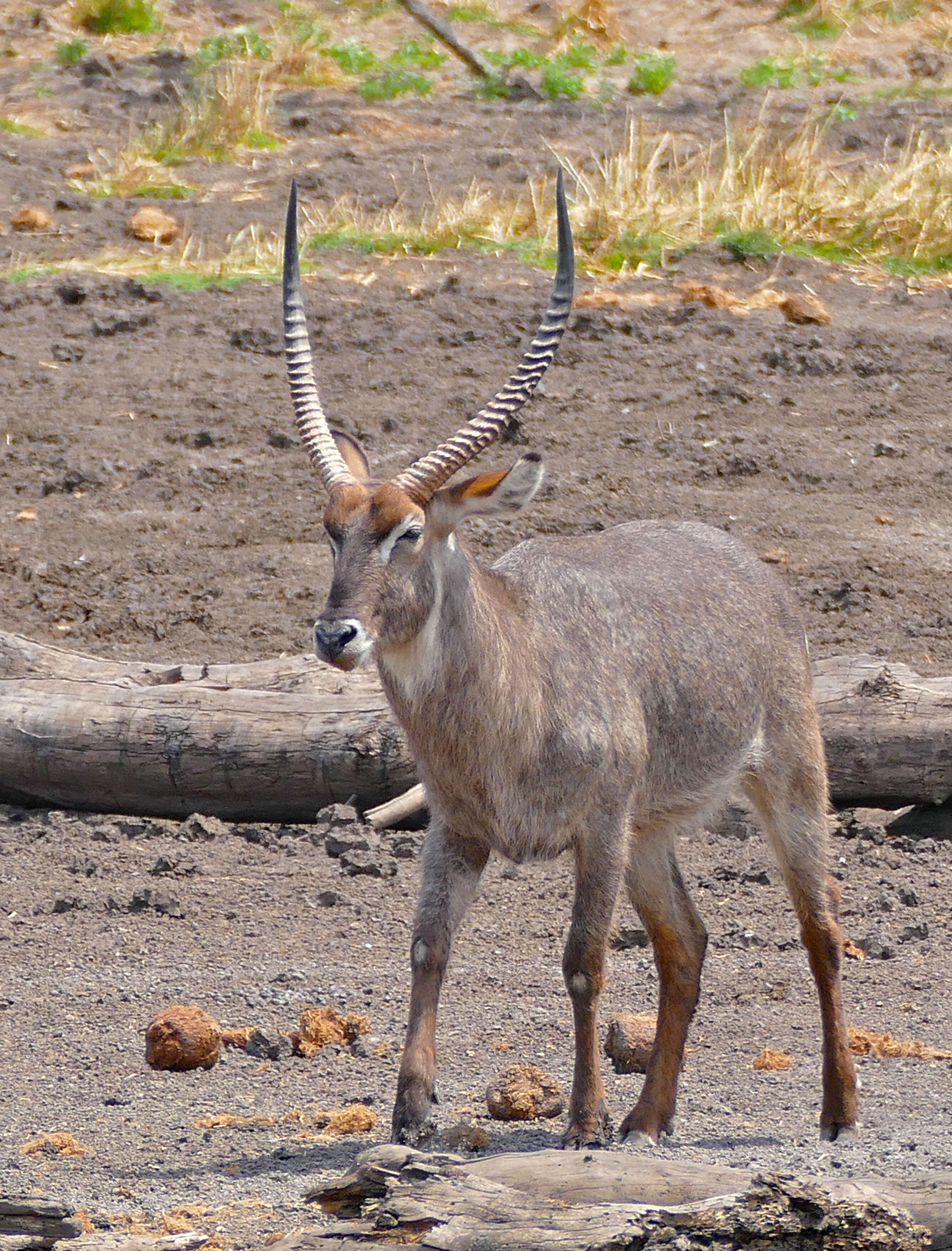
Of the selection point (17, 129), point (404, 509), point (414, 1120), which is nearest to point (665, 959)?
point (414, 1120)

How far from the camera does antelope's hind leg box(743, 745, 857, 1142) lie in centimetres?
589

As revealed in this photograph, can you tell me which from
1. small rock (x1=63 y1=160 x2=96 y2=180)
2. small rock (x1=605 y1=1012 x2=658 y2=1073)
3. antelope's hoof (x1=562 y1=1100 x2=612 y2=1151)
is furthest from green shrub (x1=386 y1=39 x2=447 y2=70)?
antelope's hoof (x1=562 y1=1100 x2=612 y2=1151)

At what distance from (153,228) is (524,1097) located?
10.6 meters

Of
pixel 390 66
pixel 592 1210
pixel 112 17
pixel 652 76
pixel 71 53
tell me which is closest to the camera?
pixel 592 1210

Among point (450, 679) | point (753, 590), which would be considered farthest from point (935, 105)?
point (450, 679)

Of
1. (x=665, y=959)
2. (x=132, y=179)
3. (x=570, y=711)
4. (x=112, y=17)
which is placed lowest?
(x=665, y=959)

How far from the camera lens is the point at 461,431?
219 inches

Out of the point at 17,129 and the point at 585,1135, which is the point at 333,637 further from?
the point at 17,129

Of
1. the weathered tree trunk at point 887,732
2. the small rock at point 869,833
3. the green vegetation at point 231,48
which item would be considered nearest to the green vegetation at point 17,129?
the green vegetation at point 231,48

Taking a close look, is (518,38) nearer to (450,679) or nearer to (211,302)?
(211,302)

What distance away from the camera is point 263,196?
1555cm

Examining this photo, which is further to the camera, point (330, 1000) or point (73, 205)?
point (73, 205)

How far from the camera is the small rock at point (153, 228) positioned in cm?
1462

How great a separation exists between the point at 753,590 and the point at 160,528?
5398 millimetres
